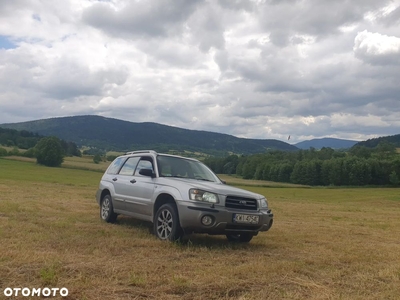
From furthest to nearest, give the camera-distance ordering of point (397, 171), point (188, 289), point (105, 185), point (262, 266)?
point (397, 171) → point (105, 185) → point (262, 266) → point (188, 289)

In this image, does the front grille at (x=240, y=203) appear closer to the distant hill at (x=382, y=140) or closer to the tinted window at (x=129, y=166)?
the tinted window at (x=129, y=166)

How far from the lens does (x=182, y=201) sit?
7566mm

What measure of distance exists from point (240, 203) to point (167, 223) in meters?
1.42

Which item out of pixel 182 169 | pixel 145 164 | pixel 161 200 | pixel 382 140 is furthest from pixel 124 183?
pixel 382 140

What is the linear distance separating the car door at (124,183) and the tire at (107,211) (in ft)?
0.96

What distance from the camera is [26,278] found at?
485 centimetres

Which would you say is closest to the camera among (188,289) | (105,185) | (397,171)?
(188,289)

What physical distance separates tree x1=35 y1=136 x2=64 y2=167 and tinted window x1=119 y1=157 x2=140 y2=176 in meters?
75.4

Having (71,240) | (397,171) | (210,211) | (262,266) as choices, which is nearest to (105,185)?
(71,240)

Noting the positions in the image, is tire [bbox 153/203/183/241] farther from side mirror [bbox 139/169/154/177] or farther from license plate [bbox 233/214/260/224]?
license plate [bbox 233/214/260/224]

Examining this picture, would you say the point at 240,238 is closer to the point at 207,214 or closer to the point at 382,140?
the point at 207,214

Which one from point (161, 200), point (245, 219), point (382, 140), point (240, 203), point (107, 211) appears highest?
point (382, 140)

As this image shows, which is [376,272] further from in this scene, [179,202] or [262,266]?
[179,202]

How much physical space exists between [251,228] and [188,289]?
10.3 ft
